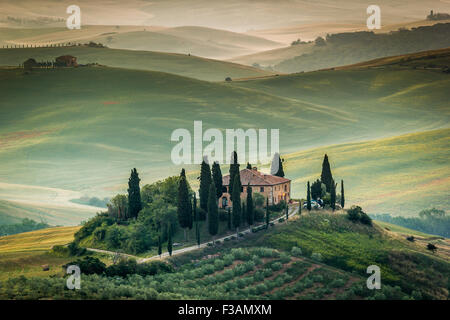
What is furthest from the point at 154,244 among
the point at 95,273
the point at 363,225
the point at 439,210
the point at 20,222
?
the point at 439,210

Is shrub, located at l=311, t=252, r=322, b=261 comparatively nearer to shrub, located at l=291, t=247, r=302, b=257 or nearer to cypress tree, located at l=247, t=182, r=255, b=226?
shrub, located at l=291, t=247, r=302, b=257

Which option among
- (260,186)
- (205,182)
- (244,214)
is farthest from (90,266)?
(260,186)

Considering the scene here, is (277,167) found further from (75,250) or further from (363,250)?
(75,250)

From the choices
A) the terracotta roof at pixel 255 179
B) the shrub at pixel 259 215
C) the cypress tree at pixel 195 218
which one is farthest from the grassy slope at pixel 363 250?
the terracotta roof at pixel 255 179

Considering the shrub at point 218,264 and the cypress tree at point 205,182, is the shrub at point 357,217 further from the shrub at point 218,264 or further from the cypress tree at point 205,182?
the shrub at point 218,264

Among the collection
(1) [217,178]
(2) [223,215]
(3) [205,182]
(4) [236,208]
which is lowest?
(2) [223,215]
